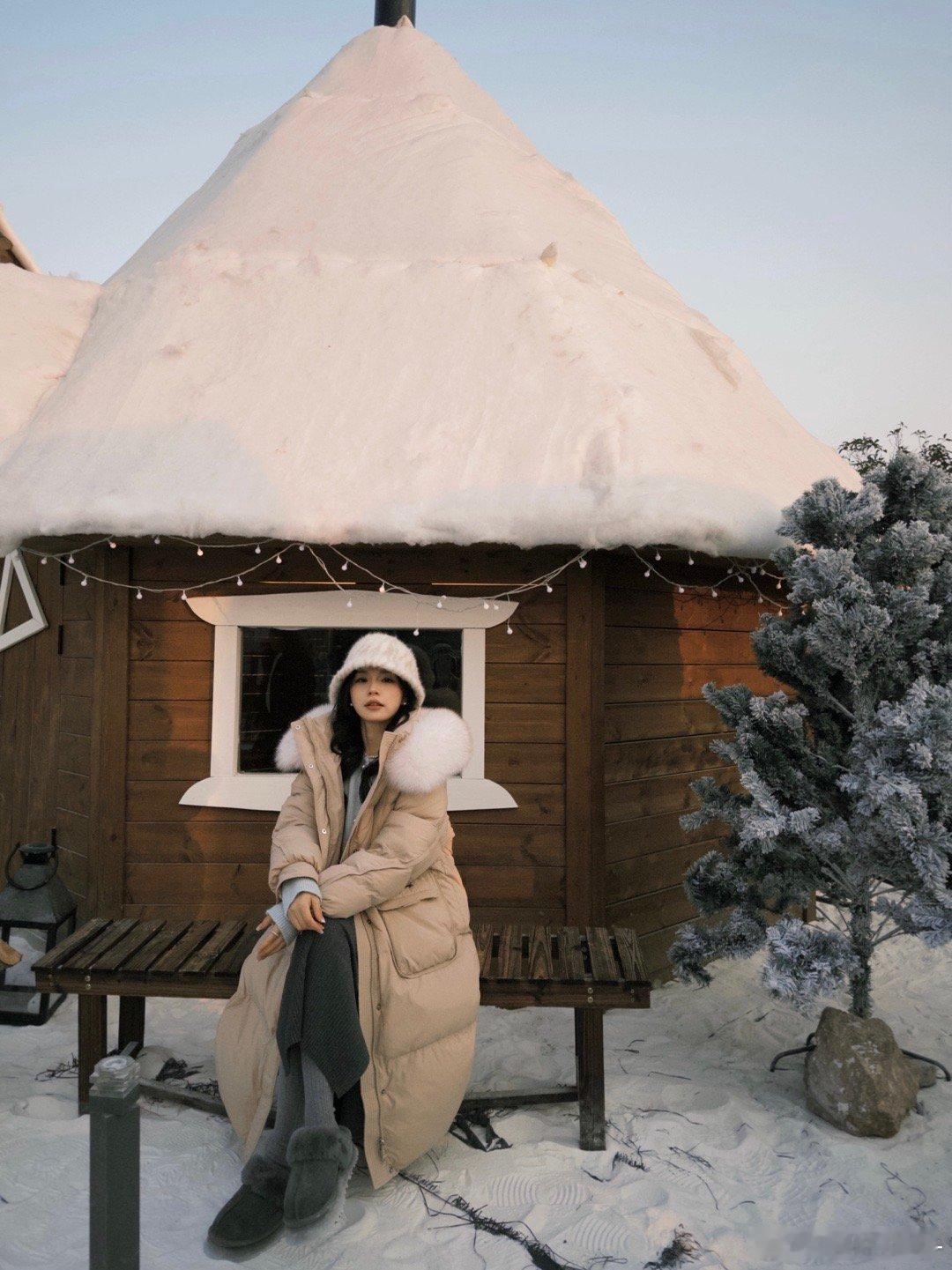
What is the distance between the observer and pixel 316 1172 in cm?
282

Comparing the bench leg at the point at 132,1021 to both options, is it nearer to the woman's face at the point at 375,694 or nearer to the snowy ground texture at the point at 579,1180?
the snowy ground texture at the point at 579,1180

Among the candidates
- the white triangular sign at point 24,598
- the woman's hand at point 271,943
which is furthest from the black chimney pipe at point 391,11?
the woman's hand at point 271,943

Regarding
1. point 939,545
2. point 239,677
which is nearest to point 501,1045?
point 239,677

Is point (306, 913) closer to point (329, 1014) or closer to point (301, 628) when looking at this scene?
point (329, 1014)

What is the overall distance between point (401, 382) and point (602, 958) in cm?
303

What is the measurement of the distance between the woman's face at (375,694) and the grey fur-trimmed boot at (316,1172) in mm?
1290

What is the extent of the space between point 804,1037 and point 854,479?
12.2ft

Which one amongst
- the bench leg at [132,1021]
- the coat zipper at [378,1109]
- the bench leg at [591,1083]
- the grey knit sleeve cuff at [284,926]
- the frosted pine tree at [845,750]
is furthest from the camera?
the bench leg at [132,1021]

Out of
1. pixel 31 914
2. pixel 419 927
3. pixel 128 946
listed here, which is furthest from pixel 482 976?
pixel 31 914

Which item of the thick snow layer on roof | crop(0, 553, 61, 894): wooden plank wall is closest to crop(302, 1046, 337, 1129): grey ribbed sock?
crop(0, 553, 61, 894): wooden plank wall

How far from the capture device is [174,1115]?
3.73m

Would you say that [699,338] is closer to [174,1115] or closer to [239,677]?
[239,677]

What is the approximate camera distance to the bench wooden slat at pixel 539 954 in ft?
11.6

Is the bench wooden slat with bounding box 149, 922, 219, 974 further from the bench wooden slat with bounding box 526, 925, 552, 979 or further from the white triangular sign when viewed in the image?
the white triangular sign
